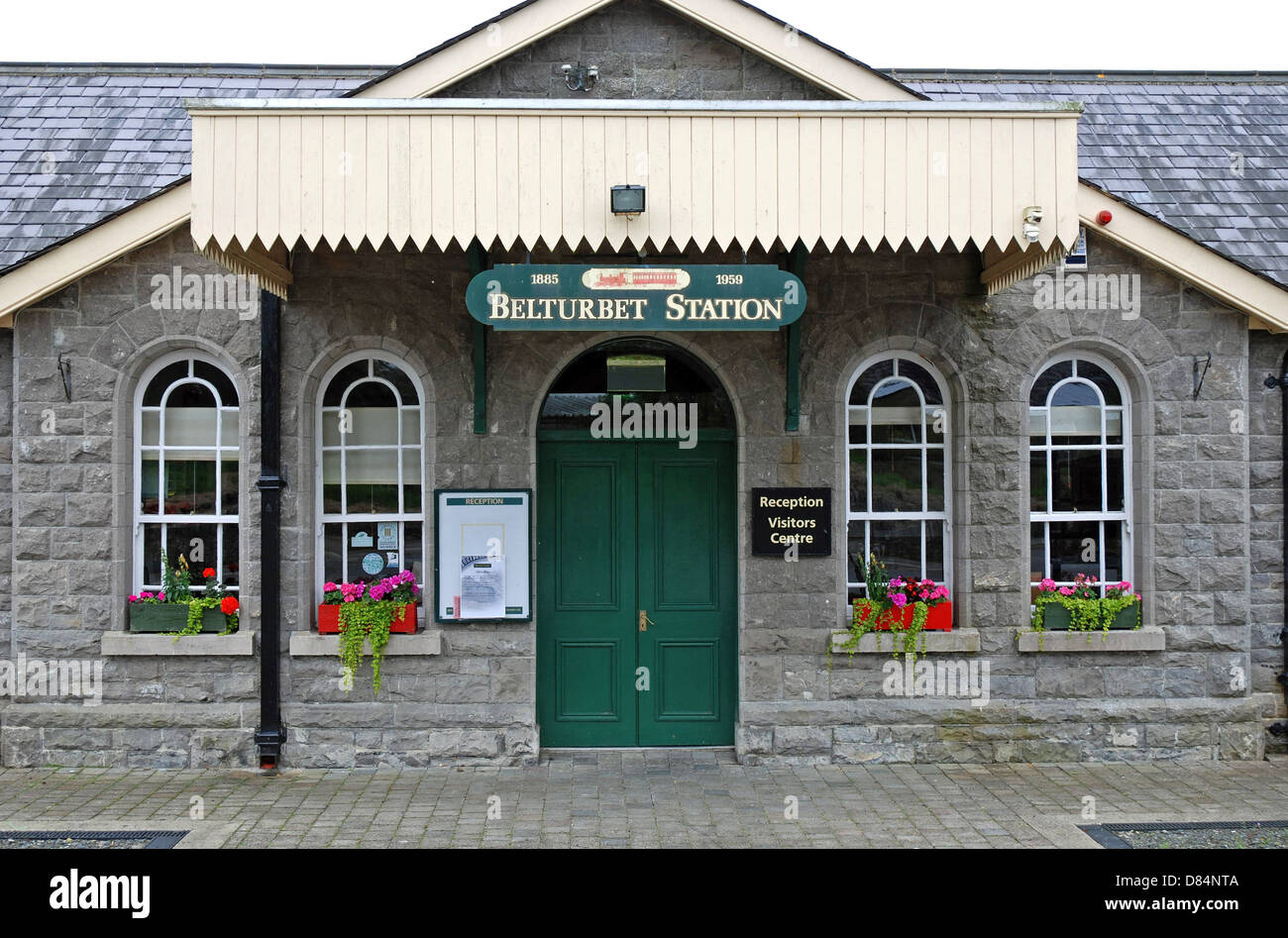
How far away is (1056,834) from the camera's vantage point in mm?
6754

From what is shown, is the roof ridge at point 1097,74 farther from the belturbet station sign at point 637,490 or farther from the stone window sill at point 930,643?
the stone window sill at point 930,643

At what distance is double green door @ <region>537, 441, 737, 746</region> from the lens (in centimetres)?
866

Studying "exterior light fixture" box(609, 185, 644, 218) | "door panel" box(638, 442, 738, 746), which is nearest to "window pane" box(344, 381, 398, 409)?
"door panel" box(638, 442, 738, 746)

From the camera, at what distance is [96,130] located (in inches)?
388

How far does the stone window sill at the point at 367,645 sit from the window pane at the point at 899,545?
3596 mm

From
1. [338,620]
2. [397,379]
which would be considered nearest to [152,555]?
[338,620]

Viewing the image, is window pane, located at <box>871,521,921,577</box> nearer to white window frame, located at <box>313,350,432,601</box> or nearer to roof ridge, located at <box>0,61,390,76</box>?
white window frame, located at <box>313,350,432,601</box>

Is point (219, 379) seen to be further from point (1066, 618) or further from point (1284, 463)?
point (1284, 463)

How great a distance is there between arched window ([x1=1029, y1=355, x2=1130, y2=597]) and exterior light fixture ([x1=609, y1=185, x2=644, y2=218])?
13.0ft

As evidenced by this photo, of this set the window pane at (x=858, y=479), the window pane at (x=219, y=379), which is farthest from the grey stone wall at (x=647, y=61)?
the window pane at (x=219, y=379)

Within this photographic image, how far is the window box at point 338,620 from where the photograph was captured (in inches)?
326

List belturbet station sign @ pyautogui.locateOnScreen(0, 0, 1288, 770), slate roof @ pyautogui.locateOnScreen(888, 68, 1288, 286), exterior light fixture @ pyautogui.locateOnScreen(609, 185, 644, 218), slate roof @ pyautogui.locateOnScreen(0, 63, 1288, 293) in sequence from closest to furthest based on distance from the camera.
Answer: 1. exterior light fixture @ pyautogui.locateOnScreen(609, 185, 644, 218)
2. belturbet station sign @ pyautogui.locateOnScreen(0, 0, 1288, 770)
3. slate roof @ pyautogui.locateOnScreen(0, 63, 1288, 293)
4. slate roof @ pyautogui.locateOnScreen(888, 68, 1288, 286)

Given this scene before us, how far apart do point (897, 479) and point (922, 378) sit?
0.85 m

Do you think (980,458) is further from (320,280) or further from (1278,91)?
(1278,91)
